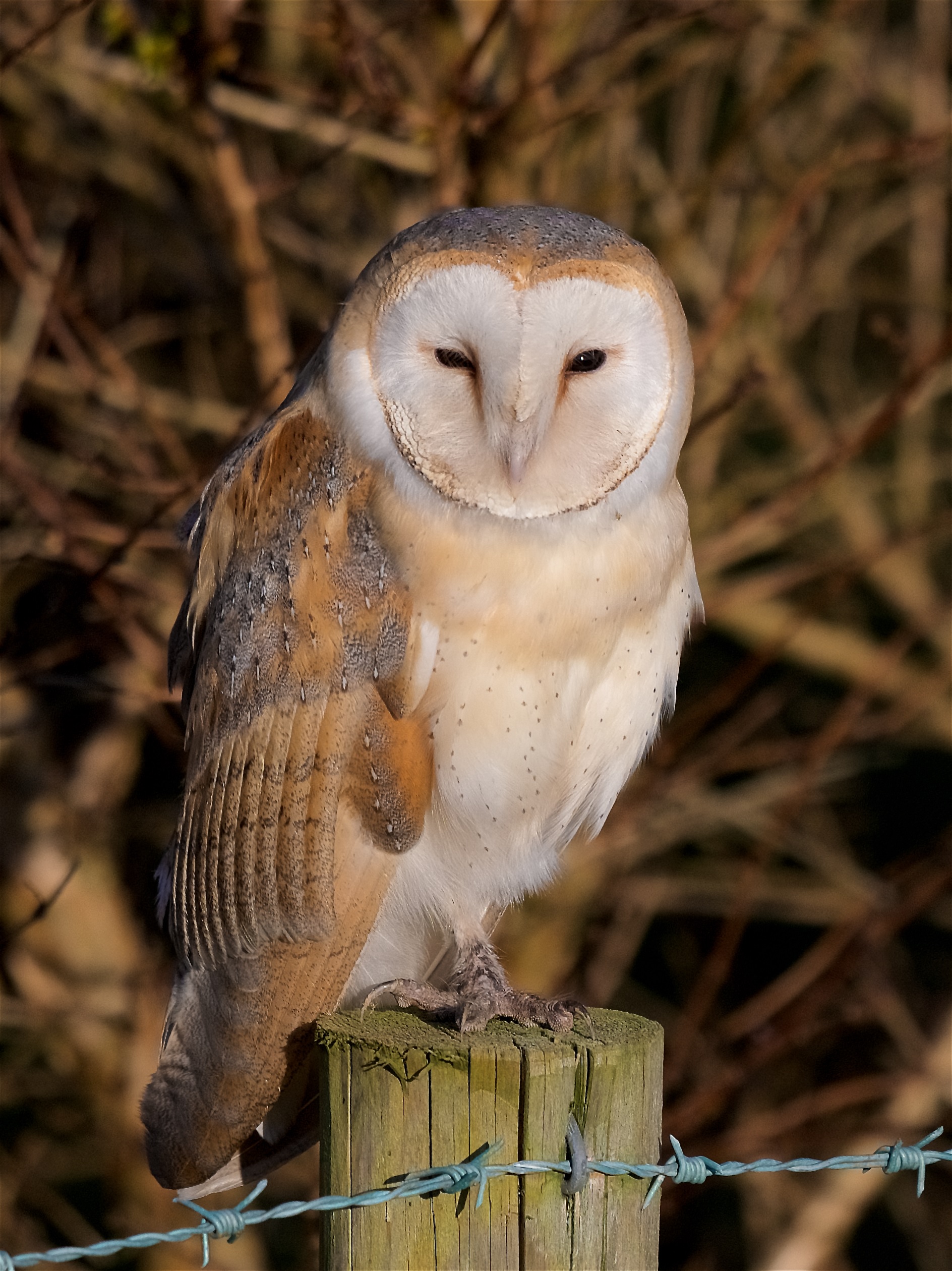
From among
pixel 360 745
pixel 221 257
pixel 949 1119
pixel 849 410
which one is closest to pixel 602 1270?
pixel 360 745

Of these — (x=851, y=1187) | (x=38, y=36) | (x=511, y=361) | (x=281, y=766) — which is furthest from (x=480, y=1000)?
(x=851, y=1187)

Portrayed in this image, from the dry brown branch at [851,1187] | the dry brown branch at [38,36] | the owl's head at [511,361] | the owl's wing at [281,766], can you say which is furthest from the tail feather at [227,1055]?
the dry brown branch at [851,1187]

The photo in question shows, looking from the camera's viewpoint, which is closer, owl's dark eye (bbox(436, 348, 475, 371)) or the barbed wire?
the barbed wire

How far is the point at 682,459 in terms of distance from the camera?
456 centimetres

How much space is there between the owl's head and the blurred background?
119cm

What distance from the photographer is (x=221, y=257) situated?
4230 mm

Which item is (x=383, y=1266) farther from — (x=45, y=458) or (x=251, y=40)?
(x=251, y=40)

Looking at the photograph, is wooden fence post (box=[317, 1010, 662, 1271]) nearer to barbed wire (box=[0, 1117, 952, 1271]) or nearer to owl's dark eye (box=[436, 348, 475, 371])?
barbed wire (box=[0, 1117, 952, 1271])

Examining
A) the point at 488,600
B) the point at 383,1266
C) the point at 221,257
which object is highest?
the point at 221,257

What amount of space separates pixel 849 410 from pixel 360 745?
13.0ft

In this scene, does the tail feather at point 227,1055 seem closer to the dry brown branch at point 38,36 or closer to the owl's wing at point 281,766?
the owl's wing at point 281,766

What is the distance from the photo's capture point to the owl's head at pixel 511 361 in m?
2.00

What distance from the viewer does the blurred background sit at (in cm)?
362

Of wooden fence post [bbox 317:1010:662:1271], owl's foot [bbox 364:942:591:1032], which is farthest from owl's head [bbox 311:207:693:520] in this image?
wooden fence post [bbox 317:1010:662:1271]
